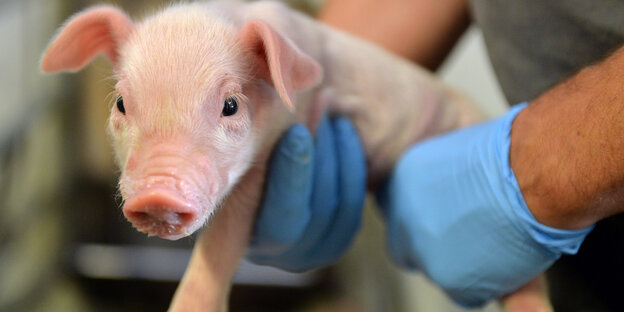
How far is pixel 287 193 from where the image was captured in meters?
1.09

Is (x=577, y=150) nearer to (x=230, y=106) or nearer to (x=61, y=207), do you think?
(x=230, y=106)

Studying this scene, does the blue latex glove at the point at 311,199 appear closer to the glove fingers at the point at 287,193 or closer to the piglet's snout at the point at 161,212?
the glove fingers at the point at 287,193

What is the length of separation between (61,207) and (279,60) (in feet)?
4.05

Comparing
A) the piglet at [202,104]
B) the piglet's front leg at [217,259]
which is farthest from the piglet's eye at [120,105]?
the piglet's front leg at [217,259]

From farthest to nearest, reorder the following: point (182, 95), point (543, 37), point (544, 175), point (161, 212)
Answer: point (543, 37)
point (544, 175)
point (182, 95)
point (161, 212)

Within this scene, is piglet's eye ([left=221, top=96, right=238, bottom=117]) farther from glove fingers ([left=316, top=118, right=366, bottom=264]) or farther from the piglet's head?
glove fingers ([left=316, top=118, right=366, bottom=264])

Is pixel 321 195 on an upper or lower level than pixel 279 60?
lower

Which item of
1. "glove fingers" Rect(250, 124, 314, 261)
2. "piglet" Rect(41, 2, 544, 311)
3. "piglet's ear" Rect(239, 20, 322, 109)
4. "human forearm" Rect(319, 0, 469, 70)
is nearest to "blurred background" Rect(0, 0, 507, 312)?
"glove fingers" Rect(250, 124, 314, 261)

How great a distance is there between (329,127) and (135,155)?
0.69m

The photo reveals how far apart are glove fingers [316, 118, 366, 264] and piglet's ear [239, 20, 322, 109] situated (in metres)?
0.42

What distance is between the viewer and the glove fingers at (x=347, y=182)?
4.26ft

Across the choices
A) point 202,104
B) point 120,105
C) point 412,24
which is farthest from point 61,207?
point 412,24

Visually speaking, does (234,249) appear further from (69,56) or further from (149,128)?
(69,56)

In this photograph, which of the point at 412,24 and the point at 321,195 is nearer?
the point at 321,195
